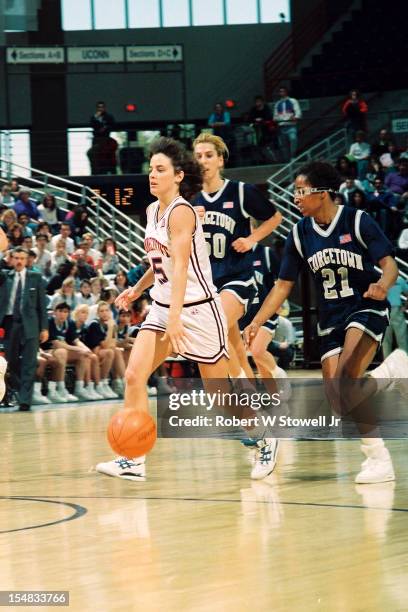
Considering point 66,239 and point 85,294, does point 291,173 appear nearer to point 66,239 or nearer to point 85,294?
point 66,239

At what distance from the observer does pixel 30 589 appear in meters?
4.68

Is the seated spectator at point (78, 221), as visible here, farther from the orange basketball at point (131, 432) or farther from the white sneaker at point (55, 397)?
the orange basketball at point (131, 432)

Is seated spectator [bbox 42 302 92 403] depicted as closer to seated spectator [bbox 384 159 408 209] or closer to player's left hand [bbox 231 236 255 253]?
player's left hand [bbox 231 236 255 253]

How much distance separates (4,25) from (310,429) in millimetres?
17646

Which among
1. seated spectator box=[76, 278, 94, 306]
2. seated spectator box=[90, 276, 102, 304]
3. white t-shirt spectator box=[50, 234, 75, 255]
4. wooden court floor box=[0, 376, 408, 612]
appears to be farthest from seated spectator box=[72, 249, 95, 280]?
wooden court floor box=[0, 376, 408, 612]

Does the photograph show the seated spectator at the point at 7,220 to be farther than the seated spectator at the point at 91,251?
No

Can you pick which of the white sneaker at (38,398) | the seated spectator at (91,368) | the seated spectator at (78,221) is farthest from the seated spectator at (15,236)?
the seated spectator at (78,221)

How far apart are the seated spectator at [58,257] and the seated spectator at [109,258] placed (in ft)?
6.12

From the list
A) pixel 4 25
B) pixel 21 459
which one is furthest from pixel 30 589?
pixel 4 25

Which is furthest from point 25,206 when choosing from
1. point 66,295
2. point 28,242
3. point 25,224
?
point 66,295

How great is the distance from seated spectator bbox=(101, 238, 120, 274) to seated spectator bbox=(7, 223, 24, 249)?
2.65 meters

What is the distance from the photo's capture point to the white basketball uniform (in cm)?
739

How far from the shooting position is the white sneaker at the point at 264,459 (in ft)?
26.2

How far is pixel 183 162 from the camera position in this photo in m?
7.56
